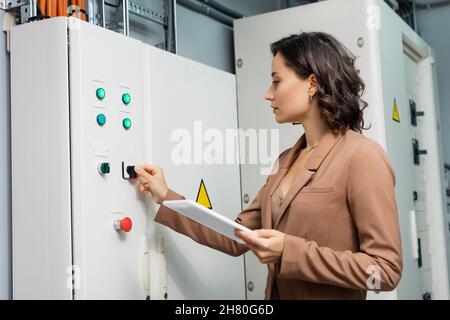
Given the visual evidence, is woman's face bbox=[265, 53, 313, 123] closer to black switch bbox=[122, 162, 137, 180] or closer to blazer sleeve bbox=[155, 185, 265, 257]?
blazer sleeve bbox=[155, 185, 265, 257]

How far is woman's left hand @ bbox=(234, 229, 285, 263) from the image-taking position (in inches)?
48.6

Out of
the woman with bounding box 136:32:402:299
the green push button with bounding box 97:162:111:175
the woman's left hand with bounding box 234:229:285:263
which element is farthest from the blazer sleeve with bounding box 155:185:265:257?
the woman's left hand with bounding box 234:229:285:263

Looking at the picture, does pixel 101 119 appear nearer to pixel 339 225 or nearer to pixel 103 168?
pixel 103 168

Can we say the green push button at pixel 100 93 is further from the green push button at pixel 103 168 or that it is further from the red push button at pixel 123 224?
the red push button at pixel 123 224

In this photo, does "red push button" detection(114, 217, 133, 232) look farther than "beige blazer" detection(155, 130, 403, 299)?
Yes

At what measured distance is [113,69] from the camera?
1517mm

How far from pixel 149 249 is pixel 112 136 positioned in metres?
0.35

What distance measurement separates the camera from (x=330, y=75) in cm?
143

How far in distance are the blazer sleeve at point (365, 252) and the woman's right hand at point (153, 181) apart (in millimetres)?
439

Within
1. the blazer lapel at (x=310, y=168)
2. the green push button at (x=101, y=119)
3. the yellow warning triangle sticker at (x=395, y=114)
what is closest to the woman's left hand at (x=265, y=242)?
the blazer lapel at (x=310, y=168)

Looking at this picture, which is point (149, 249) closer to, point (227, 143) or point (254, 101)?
point (227, 143)

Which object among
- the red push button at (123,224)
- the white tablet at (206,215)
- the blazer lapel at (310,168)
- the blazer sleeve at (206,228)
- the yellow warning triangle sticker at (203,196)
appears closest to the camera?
the white tablet at (206,215)

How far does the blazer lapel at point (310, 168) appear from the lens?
1.38m

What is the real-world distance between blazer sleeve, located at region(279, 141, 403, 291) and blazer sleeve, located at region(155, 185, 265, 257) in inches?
13.9
